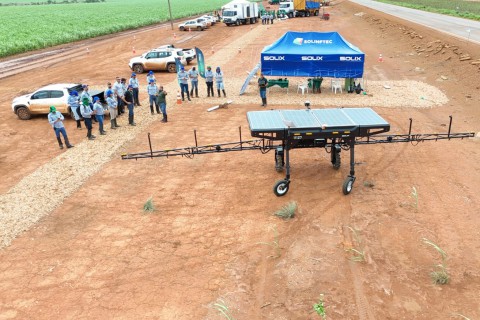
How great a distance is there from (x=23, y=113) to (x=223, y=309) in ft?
52.4

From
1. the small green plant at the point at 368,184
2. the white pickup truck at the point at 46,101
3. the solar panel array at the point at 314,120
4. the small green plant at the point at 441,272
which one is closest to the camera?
the small green plant at the point at 441,272

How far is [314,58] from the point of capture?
21.0m

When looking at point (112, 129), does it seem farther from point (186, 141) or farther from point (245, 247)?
point (245, 247)

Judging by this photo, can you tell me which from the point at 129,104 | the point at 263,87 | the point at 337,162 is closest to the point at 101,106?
the point at 129,104

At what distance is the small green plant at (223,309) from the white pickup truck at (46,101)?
13.7m

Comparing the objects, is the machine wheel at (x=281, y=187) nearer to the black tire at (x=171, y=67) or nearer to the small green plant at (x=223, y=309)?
the small green plant at (x=223, y=309)

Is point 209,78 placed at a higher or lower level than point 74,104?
lower

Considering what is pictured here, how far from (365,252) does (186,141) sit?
8653 millimetres

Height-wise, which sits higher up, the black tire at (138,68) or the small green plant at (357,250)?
the black tire at (138,68)

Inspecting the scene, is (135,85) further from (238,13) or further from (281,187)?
(238,13)

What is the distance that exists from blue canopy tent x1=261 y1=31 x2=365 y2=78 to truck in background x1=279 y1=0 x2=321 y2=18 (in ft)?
148

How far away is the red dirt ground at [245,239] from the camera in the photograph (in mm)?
7390

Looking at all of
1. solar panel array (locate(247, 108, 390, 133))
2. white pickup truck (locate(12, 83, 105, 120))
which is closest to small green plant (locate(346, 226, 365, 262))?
solar panel array (locate(247, 108, 390, 133))

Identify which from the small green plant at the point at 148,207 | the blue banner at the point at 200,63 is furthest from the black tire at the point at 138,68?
the small green plant at the point at 148,207
